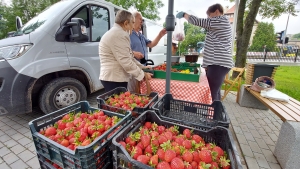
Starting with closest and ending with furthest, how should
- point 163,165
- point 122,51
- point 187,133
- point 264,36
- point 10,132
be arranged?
point 163,165 < point 187,133 < point 122,51 < point 10,132 < point 264,36

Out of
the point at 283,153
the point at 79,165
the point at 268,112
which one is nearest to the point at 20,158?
the point at 79,165

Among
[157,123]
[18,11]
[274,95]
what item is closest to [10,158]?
[157,123]

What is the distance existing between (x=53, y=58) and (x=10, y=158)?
59.5 inches

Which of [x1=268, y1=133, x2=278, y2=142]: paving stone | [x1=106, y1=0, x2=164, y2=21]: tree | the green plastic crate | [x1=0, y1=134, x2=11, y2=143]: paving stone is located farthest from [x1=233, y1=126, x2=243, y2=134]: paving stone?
[x1=106, y1=0, x2=164, y2=21]: tree

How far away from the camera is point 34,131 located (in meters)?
1.07

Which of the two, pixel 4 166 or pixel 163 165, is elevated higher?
pixel 163 165

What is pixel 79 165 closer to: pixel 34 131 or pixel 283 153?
pixel 34 131

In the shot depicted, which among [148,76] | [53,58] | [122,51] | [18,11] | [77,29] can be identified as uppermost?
[18,11]

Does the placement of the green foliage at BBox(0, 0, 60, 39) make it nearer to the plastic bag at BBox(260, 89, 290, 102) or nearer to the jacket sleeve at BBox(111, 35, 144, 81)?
the jacket sleeve at BBox(111, 35, 144, 81)

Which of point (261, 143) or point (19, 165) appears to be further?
point (261, 143)

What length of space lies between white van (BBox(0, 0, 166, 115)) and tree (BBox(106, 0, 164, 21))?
12.1 metres

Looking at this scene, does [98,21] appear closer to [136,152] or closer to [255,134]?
[136,152]

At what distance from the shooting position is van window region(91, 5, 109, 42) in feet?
10.4

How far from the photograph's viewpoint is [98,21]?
3.26 meters
